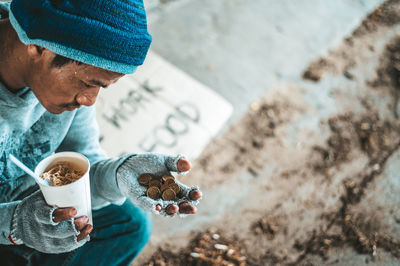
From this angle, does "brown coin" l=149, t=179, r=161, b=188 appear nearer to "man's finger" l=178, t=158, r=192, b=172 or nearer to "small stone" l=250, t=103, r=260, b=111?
"man's finger" l=178, t=158, r=192, b=172

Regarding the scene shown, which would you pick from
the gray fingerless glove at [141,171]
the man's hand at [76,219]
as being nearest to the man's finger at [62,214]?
the man's hand at [76,219]

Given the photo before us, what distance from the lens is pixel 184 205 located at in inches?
51.2

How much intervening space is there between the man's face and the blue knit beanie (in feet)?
0.20

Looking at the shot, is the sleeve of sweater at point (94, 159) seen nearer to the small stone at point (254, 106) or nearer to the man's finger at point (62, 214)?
the man's finger at point (62, 214)

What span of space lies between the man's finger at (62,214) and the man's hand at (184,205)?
31 cm

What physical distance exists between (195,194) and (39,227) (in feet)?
1.92

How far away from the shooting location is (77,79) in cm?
116

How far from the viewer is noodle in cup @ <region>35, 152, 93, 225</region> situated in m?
1.07

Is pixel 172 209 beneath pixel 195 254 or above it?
above

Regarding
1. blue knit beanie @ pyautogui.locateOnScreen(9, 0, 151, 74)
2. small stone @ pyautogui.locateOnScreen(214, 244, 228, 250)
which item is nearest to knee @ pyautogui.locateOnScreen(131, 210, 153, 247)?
small stone @ pyautogui.locateOnScreen(214, 244, 228, 250)

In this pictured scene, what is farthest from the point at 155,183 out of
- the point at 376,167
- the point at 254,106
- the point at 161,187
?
the point at 376,167

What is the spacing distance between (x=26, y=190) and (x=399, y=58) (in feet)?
13.4

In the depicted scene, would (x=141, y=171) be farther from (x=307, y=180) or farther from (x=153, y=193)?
(x=307, y=180)

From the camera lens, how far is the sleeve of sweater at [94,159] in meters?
1.47
